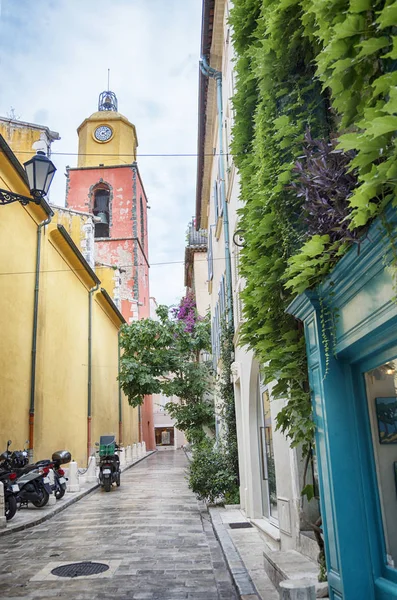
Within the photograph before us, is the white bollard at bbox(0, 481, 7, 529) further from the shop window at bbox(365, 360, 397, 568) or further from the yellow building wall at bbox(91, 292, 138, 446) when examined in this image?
the yellow building wall at bbox(91, 292, 138, 446)

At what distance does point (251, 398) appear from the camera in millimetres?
9812

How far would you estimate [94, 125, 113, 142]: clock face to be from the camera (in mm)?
40844

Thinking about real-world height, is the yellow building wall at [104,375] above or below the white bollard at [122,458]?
above

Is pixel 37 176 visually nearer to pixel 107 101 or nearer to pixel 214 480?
pixel 214 480

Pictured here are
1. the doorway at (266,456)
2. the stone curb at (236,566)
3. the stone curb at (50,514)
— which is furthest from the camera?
the stone curb at (50,514)

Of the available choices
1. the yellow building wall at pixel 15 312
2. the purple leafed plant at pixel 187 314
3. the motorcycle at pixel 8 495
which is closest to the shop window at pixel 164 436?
the purple leafed plant at pixel 187 314

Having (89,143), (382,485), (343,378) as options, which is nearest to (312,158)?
(343,378)

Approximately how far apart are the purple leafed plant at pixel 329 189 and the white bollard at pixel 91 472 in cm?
1595

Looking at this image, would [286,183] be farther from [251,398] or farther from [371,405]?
[251,398]

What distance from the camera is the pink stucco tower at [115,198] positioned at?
38.2 m

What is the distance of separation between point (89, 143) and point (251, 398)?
3513cm

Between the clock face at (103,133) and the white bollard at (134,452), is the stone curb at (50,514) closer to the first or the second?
the white bollard at (134,452)

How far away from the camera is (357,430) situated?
12.3ft

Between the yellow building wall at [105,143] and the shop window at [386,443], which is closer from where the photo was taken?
the shop window at [386,443]
